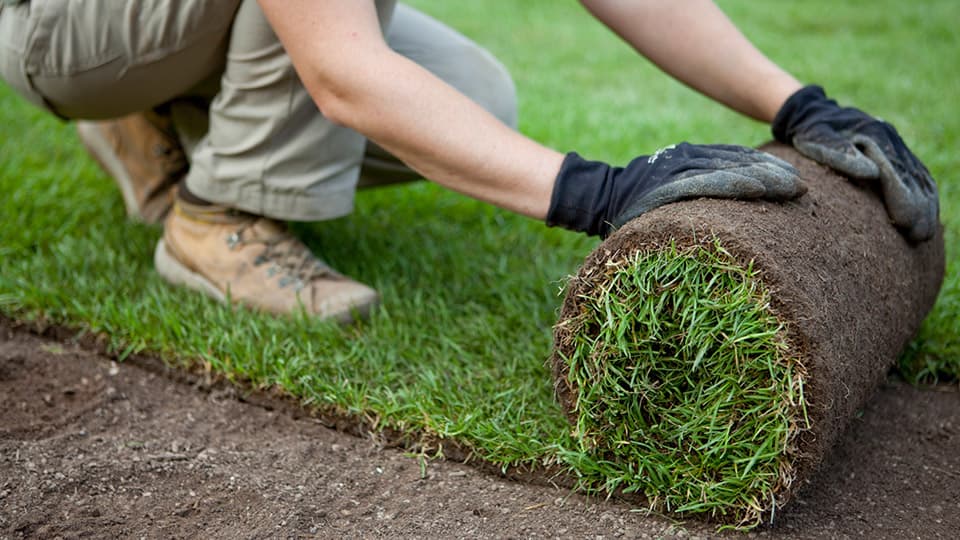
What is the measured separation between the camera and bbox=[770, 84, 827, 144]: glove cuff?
214 centimetres

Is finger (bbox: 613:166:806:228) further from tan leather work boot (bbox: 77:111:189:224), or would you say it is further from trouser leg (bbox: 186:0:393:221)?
tan leather work boot (bbox: 77:111:189:224)

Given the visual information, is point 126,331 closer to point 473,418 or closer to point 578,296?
point 473,418

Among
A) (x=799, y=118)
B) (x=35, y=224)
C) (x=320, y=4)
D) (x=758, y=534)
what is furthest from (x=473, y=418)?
(x=35, y=224)

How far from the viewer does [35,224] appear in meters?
2.84

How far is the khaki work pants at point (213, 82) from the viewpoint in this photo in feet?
7.25

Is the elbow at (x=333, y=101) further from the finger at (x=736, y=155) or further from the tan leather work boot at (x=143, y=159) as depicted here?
the tan leather work boot at (x=143, y=159)

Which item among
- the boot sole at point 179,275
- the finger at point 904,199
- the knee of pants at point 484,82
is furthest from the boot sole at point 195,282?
the finger at point 904,199

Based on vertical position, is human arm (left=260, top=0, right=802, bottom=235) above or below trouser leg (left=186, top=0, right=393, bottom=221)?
above

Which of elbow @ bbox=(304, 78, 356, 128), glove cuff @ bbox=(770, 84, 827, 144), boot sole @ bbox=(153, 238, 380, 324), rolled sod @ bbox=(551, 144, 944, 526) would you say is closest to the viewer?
rolled sod @ bbox=(551, 144, 944, 526)

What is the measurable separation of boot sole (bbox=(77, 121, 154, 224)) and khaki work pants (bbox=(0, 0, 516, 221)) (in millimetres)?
483

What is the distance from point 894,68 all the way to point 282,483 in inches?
177

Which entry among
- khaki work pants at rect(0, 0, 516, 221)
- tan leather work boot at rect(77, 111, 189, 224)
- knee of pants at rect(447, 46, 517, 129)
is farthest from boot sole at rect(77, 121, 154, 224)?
knee of pants at rect(447, 46, 517, 129)

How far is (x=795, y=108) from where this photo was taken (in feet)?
7.06

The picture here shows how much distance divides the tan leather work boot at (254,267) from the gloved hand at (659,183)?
0.83 metres
